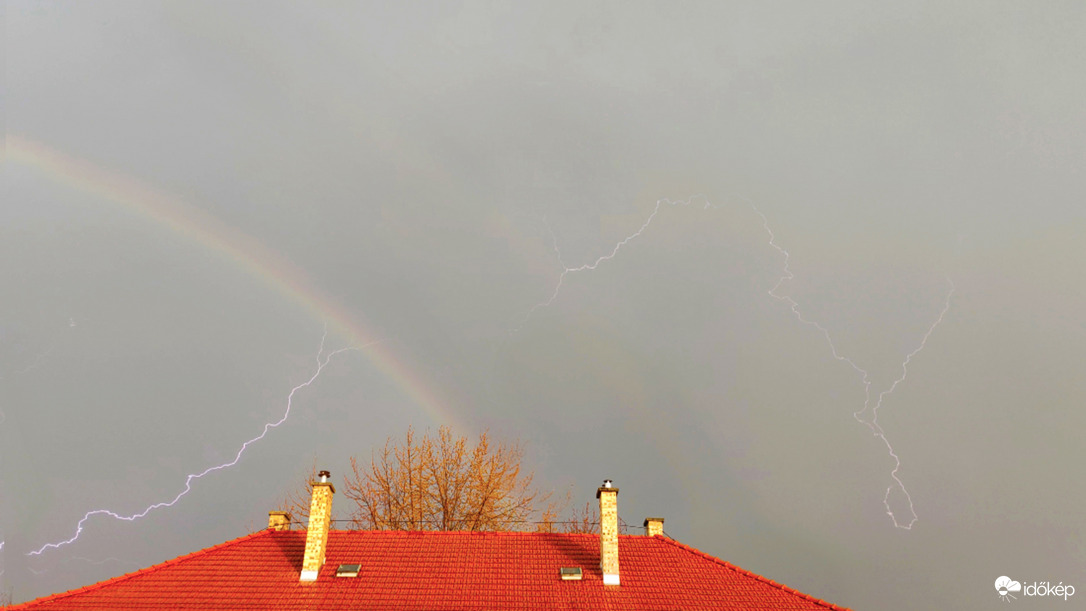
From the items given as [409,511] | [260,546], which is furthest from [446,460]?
[260,546]

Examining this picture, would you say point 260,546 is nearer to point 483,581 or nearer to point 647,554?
point 483,581

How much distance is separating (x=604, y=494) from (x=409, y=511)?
1546cm

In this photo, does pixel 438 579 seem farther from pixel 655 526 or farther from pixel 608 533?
pixel 655 526

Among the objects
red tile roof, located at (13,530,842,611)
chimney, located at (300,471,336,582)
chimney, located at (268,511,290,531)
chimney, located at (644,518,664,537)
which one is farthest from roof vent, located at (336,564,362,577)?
chimney, located at (644,518,664,537)

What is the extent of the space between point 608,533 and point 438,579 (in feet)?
14.5

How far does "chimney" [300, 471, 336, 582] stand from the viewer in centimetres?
1759

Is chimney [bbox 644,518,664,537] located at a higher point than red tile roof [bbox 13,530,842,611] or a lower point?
higher

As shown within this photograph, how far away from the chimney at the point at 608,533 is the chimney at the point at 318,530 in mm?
7021

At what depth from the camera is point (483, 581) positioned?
17281 millimetres

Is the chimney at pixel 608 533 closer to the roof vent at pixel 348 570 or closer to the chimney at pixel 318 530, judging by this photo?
the roof vent at pixel 348 570

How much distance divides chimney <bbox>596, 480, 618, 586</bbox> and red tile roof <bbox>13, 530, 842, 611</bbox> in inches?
9.5

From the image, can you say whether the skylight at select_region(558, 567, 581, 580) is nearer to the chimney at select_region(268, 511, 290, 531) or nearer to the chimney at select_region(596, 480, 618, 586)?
the chimney at select_region(596, 480, 618, 586)

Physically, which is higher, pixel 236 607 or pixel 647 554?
pixel 647 554

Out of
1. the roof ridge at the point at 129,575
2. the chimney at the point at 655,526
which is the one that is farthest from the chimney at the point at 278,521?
the chimney at the point at 655,526
